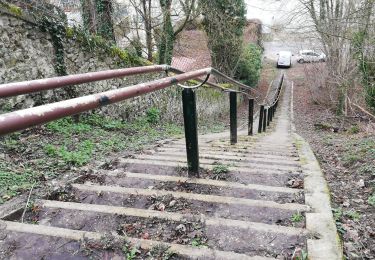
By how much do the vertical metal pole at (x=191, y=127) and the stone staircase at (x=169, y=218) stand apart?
11cm

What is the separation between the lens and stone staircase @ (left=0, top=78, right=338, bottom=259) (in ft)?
5.40

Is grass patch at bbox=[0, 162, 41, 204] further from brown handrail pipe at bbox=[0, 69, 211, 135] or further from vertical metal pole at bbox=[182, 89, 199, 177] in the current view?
brown handrail pipe at bbox=[0, 69, 211, 135]

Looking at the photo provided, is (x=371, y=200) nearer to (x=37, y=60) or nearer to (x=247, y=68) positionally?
(x=37, y=60)

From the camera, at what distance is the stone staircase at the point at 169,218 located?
64.8 inches

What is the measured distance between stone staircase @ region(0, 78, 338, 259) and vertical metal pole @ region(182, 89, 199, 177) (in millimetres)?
114

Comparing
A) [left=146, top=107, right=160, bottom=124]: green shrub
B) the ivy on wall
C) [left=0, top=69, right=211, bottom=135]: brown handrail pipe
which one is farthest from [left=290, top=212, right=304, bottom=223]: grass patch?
the ivy on wall

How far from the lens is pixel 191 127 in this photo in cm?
268

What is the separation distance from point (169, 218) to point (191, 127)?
91cm

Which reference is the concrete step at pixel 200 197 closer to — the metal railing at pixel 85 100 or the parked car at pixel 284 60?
the metal railing at pixel 85 100

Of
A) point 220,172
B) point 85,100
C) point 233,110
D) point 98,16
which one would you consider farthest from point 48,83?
point 98,16

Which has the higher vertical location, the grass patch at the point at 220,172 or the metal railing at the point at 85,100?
the metal railing at the point at 85,100

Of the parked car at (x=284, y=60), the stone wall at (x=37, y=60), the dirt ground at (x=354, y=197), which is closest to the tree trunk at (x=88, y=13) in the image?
the stone wall at (x=37, y=60)

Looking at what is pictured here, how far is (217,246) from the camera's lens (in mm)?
1705

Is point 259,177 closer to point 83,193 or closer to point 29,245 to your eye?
point 83,193
